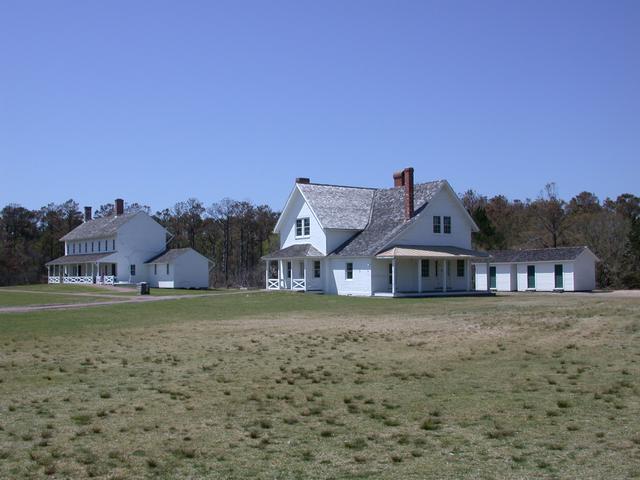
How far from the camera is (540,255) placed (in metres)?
53.0

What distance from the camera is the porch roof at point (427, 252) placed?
44.9m

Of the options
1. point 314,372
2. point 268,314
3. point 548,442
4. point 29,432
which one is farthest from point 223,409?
point 268,314

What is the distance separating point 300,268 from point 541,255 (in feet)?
57.9

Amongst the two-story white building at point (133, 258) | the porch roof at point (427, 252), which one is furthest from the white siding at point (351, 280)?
the two-story white building at point (133, 258)

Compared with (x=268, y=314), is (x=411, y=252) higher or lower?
higher

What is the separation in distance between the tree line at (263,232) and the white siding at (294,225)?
65.4 feet

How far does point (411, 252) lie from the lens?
45625 millimetres

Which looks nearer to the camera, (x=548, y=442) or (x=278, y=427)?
(x=548, y=442)

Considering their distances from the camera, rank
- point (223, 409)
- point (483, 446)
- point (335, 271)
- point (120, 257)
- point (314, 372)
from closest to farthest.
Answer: point (483, 446)
point (223, 409)
point (314, 372)
point (335, 271)
point (120, 257)

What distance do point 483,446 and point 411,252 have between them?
3770 centimetres

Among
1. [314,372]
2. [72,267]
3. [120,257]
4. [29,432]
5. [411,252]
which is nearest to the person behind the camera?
[29,432]

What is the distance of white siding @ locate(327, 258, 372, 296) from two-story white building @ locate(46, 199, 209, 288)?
2290 cm

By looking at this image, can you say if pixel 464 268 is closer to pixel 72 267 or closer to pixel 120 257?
pixel 120 257

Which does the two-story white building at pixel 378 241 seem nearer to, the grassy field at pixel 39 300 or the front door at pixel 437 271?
the front door at pixel 437 271
